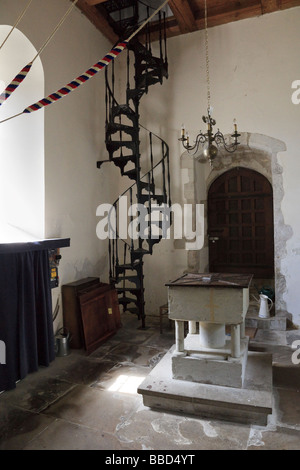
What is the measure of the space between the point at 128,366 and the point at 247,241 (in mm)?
3250

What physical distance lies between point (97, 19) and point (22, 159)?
8.75 feet

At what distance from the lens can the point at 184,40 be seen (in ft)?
17.1

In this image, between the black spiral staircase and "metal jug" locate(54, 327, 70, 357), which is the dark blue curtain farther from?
the black spiral staircase

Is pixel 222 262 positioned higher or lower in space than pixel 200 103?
lower

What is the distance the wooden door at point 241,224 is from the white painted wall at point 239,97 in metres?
0.94

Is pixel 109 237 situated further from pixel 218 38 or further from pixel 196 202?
pixel 218 38

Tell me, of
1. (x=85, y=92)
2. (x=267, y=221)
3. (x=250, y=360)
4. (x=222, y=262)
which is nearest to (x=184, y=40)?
(x=85, y=92)

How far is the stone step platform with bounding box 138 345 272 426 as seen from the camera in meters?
2.46

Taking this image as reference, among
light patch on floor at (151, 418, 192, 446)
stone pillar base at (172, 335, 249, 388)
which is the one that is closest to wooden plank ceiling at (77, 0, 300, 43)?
stone pillar base at (172, 335, 249, 388)

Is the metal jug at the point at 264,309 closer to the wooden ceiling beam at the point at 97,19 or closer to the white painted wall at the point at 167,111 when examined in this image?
the white painted wall at the point at 167,111

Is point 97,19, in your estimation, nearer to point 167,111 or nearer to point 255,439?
point 167,111

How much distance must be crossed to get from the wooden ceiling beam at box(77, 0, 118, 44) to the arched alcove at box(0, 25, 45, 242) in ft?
4.91

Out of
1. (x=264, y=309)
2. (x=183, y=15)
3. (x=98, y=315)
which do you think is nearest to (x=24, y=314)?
(x=98, y=315)

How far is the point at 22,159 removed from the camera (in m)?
3.91
